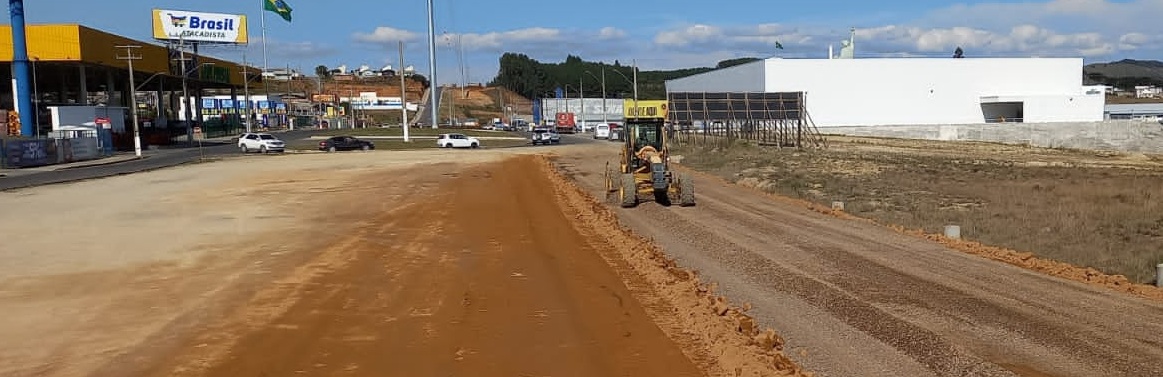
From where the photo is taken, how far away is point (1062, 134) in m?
79.5

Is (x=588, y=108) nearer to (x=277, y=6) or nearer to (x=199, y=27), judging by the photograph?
(x=277, y=6)

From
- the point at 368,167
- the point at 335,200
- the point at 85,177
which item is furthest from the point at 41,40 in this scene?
the point at 335,200

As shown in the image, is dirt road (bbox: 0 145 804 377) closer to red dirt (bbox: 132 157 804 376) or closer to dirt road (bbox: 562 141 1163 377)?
red dirt (bbox: 132 157 804 376)

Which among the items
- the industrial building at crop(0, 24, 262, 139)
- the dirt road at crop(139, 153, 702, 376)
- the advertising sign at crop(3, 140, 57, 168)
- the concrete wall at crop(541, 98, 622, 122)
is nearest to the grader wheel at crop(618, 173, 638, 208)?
the dirt road at crop(139, 153, 702, 376)

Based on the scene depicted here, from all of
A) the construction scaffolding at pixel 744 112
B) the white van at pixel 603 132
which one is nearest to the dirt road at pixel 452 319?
the construction scaffolding at pixel 744 112

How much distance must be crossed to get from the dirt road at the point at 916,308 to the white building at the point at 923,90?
75.2m

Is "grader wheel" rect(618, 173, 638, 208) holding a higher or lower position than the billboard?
lower

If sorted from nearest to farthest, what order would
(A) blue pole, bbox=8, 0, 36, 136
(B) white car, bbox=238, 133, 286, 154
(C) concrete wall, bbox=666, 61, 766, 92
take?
(A) blue pole, bbox=8, 0, 36, 136 → (B) white car, bbox=238, 133, 286, 154 → (C) concrete wall, bbox=666, 61, 766, 92

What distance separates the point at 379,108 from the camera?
19350 centimetres

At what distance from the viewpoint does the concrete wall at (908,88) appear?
289ft

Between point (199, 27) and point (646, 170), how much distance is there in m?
78.0

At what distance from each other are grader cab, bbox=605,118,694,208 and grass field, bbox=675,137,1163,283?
13.7 feet

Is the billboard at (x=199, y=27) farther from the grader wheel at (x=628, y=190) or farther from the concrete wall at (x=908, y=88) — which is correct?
the grader wheel at (x=628, y=190)

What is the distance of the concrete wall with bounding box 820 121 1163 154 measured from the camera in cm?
7650
